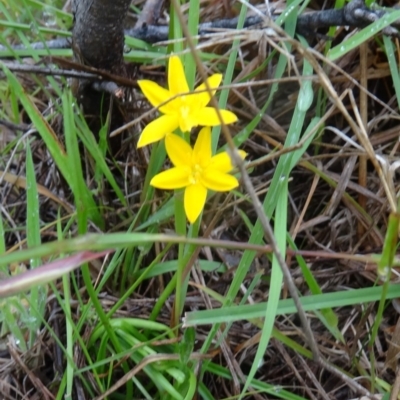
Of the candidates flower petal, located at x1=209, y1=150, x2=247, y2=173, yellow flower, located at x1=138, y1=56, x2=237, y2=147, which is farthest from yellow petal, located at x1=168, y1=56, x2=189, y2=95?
flower petal, located at x1=209, y1=150, x2=247, y2=173

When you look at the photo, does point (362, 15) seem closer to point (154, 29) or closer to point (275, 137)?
point (275, 137)

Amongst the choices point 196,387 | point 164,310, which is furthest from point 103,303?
point 196,387

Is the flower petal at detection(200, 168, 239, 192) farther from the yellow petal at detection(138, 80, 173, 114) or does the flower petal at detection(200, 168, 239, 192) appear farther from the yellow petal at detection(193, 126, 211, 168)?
the yellow petal at detection(138, 80, 173, 114)

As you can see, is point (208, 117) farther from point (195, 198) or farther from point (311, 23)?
point (311, 23)

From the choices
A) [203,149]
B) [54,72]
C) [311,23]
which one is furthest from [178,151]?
[311,23]

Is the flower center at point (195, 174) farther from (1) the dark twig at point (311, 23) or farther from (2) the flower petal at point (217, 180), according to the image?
(1) the dark twig at point (311, 23)

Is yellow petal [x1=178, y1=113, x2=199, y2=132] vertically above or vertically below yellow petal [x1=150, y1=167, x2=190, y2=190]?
above

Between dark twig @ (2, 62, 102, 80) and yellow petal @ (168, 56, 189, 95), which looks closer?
yellow petal @ (168, 56, 189, 95)
